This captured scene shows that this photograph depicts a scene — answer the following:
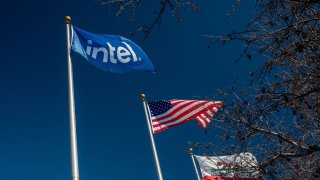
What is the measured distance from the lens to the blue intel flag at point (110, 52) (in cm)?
851

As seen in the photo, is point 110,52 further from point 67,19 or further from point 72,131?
point 72,131

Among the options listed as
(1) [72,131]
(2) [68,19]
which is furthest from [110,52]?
(1) [72,131]

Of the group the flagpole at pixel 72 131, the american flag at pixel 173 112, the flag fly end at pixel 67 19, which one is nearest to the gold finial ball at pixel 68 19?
the flag fly end at pixel 67 19

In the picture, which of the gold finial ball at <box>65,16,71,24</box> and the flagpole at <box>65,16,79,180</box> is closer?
the flagpole at <box>65,16,79,180</box>

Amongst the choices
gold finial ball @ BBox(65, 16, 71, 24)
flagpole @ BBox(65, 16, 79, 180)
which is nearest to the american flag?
gold finial ball @ BBox(65, 16, 71, 24)

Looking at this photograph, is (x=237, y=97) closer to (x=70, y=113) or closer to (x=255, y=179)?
(x=255, y=179)

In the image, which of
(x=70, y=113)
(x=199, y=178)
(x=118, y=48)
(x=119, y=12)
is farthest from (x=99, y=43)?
(x=199, y=178)

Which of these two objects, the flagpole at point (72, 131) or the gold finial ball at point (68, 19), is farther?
the gold finial ball at point (68, 19)

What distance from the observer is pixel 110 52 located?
8906mm

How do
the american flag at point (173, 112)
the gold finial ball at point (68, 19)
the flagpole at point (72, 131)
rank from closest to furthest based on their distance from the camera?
the flagpole at point (72, 131), the gold finial ball at point (68, 19), the american flag at point (173, 112)

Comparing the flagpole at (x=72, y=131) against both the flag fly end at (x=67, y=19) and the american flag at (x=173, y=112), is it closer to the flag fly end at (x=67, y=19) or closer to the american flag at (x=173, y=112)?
the flag fly end at (x=67, y=19)

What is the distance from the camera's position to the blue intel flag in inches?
335

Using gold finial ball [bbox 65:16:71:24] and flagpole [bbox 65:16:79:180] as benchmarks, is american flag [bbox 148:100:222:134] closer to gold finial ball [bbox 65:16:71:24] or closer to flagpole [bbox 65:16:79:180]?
gold finial ball [bbox 65:16:71:24]

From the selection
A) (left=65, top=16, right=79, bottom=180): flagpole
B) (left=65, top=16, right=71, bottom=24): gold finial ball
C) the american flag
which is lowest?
(left=65, top=16, right=79, bottom=180): flagpole
